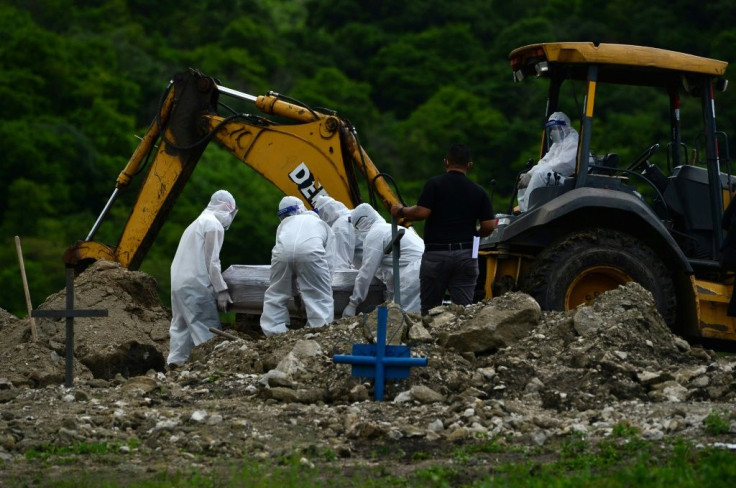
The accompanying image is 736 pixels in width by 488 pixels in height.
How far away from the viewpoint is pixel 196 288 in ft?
48.3

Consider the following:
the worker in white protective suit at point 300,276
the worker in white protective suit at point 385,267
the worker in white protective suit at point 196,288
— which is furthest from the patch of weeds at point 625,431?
the worker in white protective suit at point 196,288

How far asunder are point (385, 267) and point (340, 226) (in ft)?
3.80

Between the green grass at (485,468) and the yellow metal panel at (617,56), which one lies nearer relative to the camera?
the green grass at (485,468)

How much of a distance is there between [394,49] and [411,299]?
60335 millimetres

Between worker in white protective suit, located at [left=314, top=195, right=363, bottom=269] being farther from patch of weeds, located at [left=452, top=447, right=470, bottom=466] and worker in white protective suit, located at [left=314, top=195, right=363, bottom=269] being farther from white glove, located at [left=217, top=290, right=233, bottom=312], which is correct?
patch of weeds, located at [left=452, top=447, right=470, bottom=466]

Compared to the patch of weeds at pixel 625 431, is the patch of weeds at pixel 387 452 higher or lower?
lower

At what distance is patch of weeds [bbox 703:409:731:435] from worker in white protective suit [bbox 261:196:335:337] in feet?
18.9

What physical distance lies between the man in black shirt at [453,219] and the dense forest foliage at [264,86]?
31.2 metres

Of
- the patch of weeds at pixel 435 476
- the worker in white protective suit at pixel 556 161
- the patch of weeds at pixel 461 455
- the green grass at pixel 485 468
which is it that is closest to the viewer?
the green grass at pixel 485 468

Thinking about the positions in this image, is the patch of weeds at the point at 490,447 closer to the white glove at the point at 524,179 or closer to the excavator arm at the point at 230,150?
the white glove at the point at 524,179

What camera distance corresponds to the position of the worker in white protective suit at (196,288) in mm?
14695

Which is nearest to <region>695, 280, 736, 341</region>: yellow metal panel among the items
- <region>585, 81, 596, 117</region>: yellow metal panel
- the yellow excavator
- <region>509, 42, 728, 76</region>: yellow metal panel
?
the yellow excavator

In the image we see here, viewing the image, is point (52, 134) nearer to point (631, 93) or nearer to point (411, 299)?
point (631, 93)

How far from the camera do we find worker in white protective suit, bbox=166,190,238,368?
1470 cm
